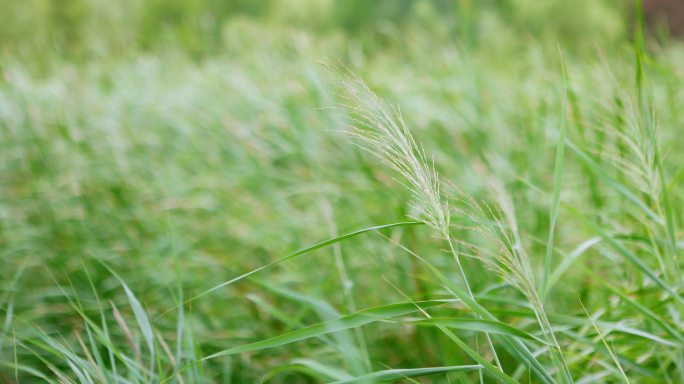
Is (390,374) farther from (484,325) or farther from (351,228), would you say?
(351,228)

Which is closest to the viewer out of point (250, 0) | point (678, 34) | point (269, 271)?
point (269, 271)

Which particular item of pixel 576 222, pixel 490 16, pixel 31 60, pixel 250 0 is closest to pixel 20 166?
pixel 576 222

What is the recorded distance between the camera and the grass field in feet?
3.07

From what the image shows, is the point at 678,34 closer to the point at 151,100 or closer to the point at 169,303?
the point at 151,100

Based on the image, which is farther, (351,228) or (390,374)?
(351,228)

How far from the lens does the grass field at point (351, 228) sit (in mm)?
936

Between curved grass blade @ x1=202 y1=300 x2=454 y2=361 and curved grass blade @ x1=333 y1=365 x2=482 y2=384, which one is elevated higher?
curved grass blade @ x1=202 y1=300 x2=454 y2=361

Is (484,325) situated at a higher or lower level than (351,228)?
higher

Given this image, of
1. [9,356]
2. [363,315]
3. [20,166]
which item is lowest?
Result: [9,356]

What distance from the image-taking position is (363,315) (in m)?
0.83

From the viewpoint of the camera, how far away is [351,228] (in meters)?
1.67

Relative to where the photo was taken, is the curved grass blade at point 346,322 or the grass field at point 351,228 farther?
the grass field at point 351,228

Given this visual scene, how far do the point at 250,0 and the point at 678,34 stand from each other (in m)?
7.44

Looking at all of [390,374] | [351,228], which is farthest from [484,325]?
[351,228]
